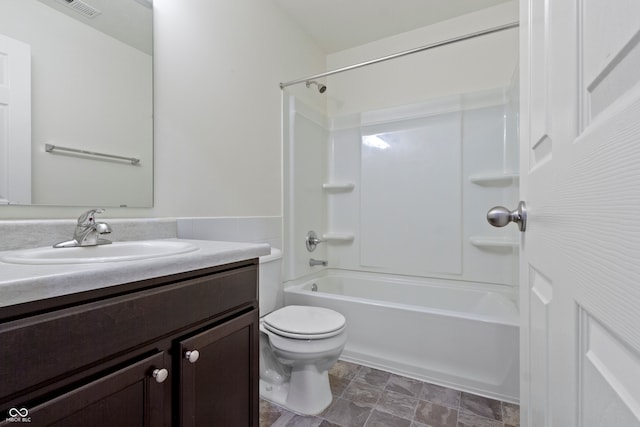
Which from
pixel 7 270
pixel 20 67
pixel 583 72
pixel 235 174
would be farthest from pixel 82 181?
pixel 583 72

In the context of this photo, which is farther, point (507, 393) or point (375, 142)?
point (375, 142)

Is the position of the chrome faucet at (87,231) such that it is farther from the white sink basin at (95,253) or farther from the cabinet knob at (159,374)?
the cabinet knob at (159,374)

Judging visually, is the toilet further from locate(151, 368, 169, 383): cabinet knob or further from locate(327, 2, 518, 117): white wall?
locate(327, 2, 518, 117): white wall

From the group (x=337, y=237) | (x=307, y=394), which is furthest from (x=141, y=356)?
(x=337, y=237)

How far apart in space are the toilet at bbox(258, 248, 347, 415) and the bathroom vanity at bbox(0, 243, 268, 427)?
0.42 meters

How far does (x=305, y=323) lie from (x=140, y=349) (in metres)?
0.93

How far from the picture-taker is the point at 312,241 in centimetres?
242

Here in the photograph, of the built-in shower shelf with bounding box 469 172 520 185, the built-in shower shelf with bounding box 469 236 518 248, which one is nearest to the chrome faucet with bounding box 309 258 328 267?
the built-in shower shelf with bounding box 469 236 518 248

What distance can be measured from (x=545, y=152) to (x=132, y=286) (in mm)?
867

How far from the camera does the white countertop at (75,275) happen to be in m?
0.47

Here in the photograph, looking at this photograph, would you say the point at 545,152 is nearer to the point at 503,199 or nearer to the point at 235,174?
the point at 235,174

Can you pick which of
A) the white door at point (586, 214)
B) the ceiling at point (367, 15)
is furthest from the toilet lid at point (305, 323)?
the ceiling at point (367, 15)

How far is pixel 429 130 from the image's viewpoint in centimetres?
230

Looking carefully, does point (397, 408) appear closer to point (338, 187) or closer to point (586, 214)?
point (586, 214)
